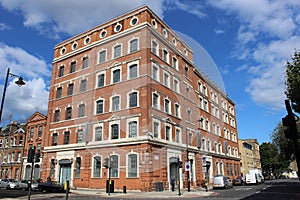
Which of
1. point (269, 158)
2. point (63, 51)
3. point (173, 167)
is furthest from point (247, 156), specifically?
point (63, 51)

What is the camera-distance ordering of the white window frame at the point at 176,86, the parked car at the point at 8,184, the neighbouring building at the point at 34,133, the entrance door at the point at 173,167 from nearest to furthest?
the entrance door at the point at 173,167, the white window frame at the point at 176,86, the parked car at the point at 8,184, the neighbouring building at the point at 34,133

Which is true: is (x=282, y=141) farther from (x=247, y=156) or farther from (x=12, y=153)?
(x=12, y=153)

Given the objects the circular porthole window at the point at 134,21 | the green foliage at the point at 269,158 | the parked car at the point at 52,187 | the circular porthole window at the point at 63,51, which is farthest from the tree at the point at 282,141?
the green foliage at the point at 269,158

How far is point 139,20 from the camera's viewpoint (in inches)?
1198

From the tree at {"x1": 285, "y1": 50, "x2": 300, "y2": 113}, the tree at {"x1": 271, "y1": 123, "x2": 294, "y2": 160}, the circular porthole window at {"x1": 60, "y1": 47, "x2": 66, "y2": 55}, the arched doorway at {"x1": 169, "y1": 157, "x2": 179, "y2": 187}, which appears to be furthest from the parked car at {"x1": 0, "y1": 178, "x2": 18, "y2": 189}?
the tree at {"x1": 271, "y1": 123, "x2": 294, "y2": 160}

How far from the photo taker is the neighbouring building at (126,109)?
26891 mm

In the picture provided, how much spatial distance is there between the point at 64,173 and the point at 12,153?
22439 millimetres

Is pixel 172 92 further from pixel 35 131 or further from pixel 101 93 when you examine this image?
pixel 35 131

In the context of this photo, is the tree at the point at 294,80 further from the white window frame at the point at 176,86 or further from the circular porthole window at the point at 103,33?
the circular porthole window at the point at 103,33

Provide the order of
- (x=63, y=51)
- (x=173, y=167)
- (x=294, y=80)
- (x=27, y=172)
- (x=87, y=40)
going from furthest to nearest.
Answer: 1. (x=27, y=172)
2. (x=63, y=51)
3. (x=87, y=40)
4. (x=173, y=167)
5. (x=294, y=80)

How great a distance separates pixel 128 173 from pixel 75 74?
647 inches

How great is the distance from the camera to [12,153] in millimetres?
49000

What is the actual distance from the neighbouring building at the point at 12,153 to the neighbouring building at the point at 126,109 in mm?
15080

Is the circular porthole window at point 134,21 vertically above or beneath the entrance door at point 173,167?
above
